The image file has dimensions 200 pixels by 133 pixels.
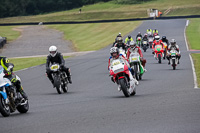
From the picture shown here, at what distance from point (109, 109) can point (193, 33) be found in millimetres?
46906

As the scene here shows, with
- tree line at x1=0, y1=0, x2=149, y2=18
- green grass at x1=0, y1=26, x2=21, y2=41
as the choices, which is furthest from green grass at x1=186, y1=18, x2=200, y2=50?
tree line at x1=0, y1=0, x2=149, y2=18

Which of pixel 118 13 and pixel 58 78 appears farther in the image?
Result: pixel 118 13

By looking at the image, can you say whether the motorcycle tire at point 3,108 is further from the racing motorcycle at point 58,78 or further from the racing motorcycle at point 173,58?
the racing motorcycle at point 173,58

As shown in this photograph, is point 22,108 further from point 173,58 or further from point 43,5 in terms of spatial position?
point 43,5

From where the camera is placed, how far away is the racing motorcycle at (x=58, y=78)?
16.6 m

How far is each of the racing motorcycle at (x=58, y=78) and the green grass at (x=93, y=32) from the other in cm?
3324

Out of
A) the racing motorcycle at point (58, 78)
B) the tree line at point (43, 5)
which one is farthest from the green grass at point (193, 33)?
the tree line at point (43, 5)

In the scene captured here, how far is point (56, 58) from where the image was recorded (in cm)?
1711

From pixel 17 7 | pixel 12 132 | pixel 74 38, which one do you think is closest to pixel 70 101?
pixel 12 132

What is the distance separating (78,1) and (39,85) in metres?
110

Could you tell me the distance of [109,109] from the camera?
1148 centimetres

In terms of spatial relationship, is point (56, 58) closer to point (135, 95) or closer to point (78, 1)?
point (135, 95)

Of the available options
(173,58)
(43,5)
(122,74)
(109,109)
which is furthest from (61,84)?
(43,5)

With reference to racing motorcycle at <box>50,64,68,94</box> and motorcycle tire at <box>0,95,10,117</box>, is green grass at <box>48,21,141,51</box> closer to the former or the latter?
racing motorcycle at <box>50,64,68,94</box>
